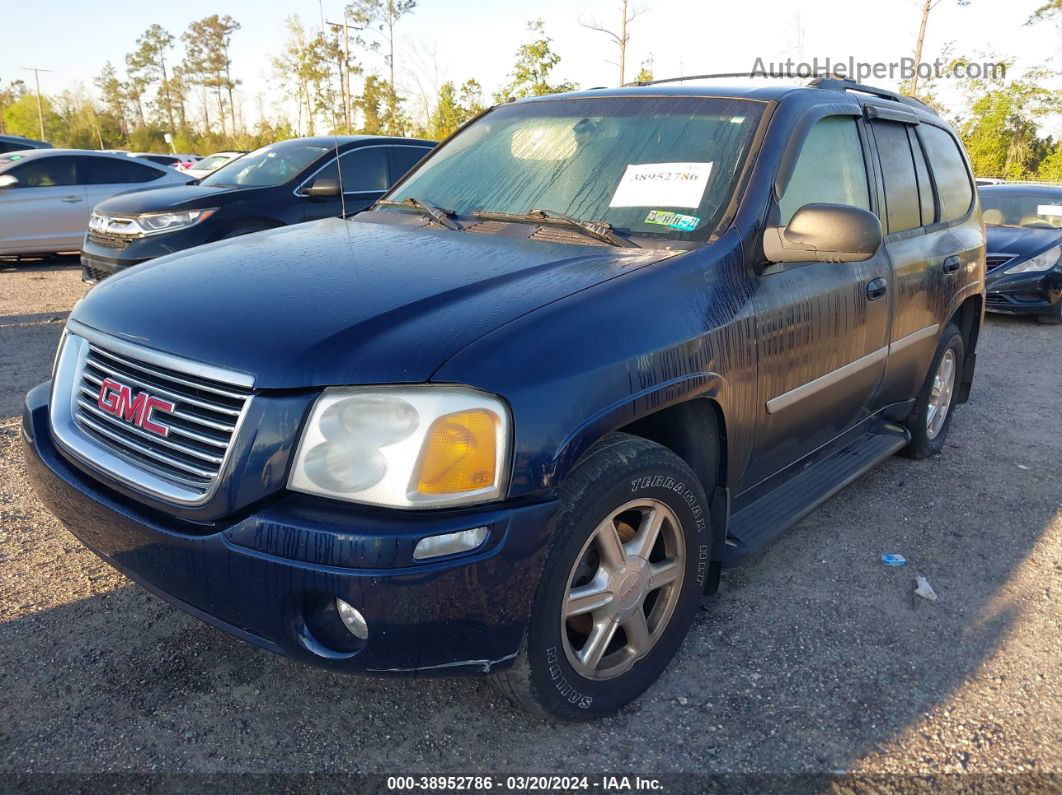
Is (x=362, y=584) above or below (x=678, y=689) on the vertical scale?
above

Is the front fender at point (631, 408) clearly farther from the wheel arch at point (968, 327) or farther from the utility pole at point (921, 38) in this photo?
the utility pole at point (921, 38)

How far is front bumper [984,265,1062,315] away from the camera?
856 cm

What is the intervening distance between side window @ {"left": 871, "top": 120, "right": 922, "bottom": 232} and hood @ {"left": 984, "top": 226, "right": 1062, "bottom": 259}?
6.00 m

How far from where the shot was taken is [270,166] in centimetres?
777

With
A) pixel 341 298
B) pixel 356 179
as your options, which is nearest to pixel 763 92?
pixel 341 298

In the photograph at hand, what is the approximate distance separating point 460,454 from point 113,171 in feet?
36.1

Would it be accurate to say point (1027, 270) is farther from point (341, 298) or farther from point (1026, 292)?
point (341, 298)

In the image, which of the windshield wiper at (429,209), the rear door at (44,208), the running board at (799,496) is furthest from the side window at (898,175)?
the rear door at (44,208)

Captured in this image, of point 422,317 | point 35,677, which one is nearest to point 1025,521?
point 422,317

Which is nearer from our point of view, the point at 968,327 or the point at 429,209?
the point at 429,209

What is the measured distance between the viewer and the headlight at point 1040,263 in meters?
8.56

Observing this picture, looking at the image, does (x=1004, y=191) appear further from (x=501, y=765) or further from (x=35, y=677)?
(x=35, y=677)

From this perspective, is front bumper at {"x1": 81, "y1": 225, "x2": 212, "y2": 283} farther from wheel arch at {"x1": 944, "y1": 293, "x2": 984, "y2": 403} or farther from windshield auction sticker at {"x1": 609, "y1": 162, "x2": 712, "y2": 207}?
wheel arch at {"x1": 944, "y1": 293, "x2": 984, "y2": 403}

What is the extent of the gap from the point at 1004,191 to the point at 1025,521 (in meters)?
7.91
